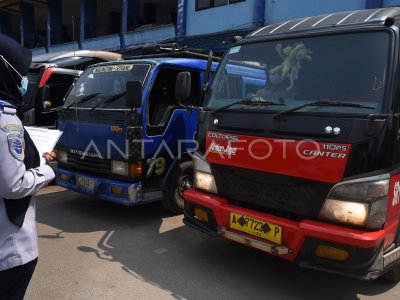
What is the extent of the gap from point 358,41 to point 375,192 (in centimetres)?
123

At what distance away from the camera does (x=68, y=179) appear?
17.0 ft

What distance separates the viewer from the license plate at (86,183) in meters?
4.86

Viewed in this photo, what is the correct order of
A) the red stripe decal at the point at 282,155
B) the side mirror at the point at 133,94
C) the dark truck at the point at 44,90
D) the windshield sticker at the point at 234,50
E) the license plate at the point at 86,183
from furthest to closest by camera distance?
the dark truck at the point at 44,90, the license plate at the point at 86,183, the side mirror at the point at 133,94, the windshield sticker at the point at 234,50, the red stripe decal at the point at 282,155

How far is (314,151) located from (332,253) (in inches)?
29.9

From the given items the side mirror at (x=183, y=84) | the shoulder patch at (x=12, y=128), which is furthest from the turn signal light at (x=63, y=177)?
the shoulder patch at (x=12, y=128)

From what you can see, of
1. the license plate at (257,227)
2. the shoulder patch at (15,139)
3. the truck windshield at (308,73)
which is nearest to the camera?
the shoulder patch at (15,139)

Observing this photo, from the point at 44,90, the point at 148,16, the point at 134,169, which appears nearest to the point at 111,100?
the point at 134,169

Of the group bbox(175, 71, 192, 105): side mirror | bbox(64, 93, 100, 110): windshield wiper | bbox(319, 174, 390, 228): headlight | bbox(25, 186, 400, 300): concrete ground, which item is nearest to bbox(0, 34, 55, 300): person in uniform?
bbox(25, 186, 400, 300): concrete ground

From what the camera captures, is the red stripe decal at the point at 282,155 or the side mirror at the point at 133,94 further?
the side mirror at the point at 133,94

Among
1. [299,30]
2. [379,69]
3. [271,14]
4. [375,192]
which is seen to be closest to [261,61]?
[299,30]

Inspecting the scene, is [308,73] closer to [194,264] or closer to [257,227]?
[257,227]

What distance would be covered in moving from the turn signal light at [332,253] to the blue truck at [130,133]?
8.05ft

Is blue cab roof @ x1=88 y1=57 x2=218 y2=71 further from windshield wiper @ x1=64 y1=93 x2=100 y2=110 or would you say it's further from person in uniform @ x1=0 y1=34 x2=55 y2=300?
person in uniform @ x1=0 y1=34 x2=55 y2=300

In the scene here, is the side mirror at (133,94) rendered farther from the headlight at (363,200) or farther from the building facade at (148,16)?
the headlight at (363,200)
